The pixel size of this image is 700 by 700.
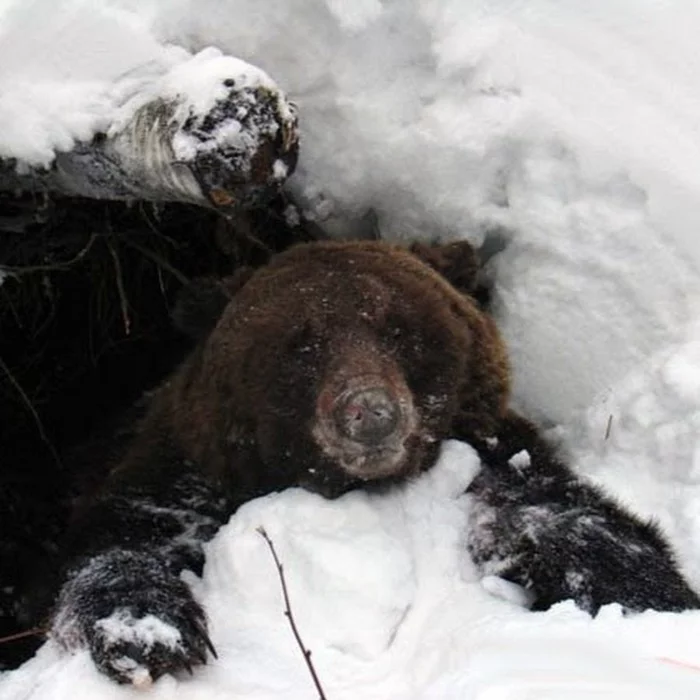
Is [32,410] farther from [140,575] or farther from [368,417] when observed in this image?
[368,417]

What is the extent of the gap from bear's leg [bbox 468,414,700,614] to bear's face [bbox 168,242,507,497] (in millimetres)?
272

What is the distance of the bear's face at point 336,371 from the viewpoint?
12.2ft

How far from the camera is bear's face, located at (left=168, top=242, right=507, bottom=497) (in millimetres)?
3729

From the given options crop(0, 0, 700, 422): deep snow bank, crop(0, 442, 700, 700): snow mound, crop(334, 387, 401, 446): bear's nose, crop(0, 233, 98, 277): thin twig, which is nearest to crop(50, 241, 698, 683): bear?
crop(334, 387, 401, 446): bear's nose

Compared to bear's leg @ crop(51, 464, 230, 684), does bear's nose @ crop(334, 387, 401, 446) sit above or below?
above

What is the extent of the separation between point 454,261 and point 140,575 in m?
1.70

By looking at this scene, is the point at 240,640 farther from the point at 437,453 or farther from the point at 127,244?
the point at 127,244

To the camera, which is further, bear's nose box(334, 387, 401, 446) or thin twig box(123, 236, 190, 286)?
thin twig box(123, 236, 190, 286)

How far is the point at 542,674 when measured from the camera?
2635 millimetres

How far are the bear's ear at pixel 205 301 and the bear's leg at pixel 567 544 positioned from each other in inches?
43.3

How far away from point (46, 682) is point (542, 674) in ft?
3.99

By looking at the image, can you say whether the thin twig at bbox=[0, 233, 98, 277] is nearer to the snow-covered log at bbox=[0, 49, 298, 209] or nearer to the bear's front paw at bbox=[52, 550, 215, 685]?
the snow-covered log at bbox=[0, 49, 298, 209]

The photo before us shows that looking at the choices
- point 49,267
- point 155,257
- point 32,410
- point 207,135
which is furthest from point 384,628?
point 32,410

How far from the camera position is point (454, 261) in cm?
454
